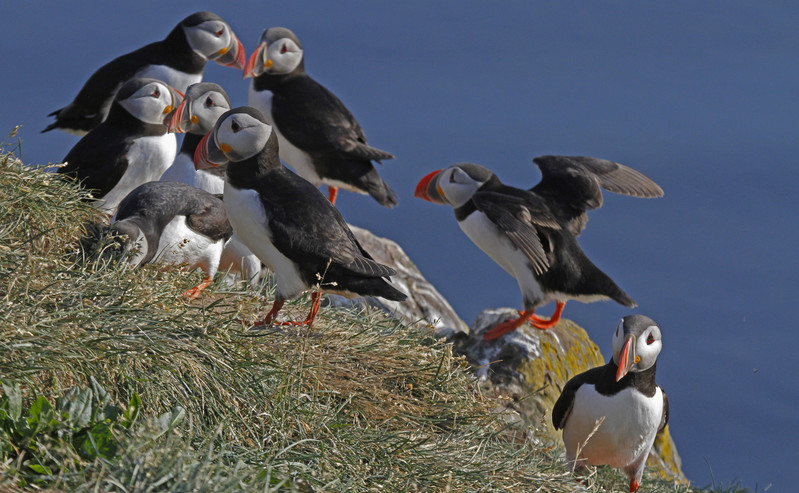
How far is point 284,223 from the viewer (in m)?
4.81

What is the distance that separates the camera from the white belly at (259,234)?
4859mm

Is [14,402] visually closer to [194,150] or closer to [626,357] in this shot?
[626,357]

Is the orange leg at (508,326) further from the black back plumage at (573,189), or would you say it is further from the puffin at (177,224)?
the puffin at (177,224)

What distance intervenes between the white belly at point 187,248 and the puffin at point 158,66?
349cm

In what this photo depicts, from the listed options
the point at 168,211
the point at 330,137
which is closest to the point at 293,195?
the point at 168,211

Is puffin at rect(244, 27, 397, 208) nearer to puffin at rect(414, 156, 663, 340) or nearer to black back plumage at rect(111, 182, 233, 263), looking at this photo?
puffin at rect(414, 156, 663, 340)

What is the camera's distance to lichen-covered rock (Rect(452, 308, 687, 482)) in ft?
24.3

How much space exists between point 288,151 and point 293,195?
4031 millimetres

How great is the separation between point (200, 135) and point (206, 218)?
4.87ft

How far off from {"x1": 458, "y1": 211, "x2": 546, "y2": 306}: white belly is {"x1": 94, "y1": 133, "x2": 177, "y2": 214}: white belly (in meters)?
2.31

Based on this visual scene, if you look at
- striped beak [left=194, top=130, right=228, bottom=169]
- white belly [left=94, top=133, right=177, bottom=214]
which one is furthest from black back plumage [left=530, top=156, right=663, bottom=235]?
striped beak [left=194, top=130, right=228, bottom=169]

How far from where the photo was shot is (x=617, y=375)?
208 inches

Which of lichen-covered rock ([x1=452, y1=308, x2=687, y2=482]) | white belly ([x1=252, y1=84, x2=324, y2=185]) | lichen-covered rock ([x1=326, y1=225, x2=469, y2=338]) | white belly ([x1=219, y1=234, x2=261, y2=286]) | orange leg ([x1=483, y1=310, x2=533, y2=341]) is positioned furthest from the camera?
lichen-covered rock ([x1=326, y1=225, x2=469, y2=338])

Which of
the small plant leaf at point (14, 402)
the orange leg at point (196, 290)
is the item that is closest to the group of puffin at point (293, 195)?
the orange leg at point (196, 290)
